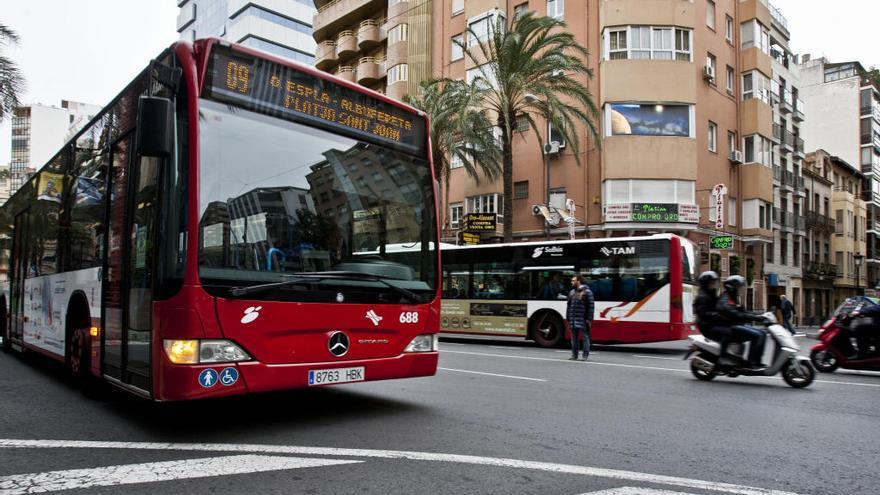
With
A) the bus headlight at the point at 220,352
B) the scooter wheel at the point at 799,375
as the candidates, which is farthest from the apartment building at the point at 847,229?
the bus headlight at the point at 220,352

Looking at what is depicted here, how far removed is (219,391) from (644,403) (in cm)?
482

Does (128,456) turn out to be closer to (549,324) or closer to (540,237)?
(549,324)

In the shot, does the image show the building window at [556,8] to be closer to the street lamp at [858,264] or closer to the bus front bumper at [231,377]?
the bus front bumper at [231,377]

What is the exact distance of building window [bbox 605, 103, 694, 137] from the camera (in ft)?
96.0

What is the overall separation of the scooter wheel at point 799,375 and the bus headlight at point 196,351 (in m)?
7.64

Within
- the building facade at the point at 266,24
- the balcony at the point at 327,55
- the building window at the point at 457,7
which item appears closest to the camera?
the building window at the point at 457,7

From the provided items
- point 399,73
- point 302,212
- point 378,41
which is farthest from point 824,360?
point 378,41

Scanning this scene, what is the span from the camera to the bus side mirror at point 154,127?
4867 mm

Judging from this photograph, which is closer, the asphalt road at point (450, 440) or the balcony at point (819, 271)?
the asphalt road at point (450, 440)

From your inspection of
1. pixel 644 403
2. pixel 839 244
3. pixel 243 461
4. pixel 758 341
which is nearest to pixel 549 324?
pixel 758 341

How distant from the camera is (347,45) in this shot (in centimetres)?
4475

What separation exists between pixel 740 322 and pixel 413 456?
20.9ft

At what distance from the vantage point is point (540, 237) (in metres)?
31.9

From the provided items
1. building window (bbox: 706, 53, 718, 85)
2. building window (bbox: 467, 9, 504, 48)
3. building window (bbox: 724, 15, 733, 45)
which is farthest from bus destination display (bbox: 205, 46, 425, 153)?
building window (bbox: 724, 15, 733, 45)
